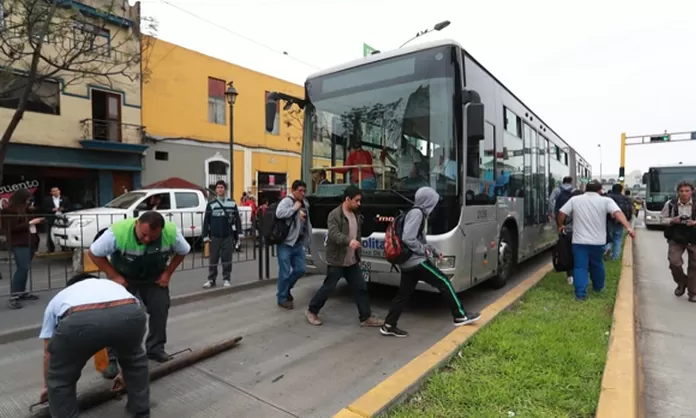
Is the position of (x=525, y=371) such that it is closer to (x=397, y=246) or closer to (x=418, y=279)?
(x=418, y=279)

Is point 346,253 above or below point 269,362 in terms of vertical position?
above

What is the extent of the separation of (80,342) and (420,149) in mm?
3933

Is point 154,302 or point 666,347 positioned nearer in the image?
point 154,302

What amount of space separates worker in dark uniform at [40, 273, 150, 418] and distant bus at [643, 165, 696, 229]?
21565 mm

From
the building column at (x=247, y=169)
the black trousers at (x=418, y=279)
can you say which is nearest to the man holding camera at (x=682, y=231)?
the black trousers at (x=418, y=279)

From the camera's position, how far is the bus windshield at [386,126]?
4914mm

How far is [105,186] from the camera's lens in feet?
48.3

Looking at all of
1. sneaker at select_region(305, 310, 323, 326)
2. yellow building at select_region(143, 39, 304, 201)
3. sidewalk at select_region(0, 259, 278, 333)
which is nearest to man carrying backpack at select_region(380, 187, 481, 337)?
sneaker at select_region(305, 310, 323, 326)

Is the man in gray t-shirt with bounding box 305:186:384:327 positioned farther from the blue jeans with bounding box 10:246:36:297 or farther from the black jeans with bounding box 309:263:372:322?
the blue jeans with bounding box 10:246:36:297

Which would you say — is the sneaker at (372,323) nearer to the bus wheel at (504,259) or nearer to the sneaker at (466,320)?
the sneaker at (466,320)

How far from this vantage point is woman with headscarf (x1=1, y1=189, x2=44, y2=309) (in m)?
5.55

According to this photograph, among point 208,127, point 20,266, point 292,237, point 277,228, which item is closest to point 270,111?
point 277,228

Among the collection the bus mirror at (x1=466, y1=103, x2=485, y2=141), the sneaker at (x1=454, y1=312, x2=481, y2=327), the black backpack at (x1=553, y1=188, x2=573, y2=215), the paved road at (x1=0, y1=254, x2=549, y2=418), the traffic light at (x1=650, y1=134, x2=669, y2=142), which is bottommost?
the paved road at (x1=0, y1=254, x2=549, y2=418)

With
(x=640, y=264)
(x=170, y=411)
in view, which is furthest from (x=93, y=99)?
(x=640, y=264)
